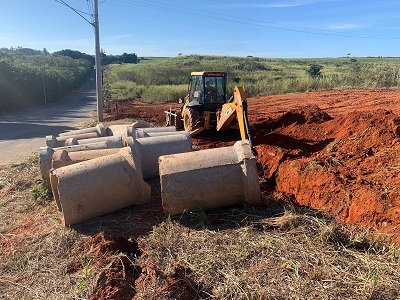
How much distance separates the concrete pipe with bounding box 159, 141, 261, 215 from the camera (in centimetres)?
512

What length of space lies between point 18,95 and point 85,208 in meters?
24.8

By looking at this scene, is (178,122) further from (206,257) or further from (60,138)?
(206,257)

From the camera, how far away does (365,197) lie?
16.9ft

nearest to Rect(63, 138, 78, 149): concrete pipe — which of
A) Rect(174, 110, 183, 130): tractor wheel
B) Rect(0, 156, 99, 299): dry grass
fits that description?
Rect(0, 156, 99, 299): dry grass

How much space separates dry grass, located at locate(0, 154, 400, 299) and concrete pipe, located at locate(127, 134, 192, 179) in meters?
1.35

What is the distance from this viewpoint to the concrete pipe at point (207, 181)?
512cm

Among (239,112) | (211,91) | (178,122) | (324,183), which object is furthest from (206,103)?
(324,183)

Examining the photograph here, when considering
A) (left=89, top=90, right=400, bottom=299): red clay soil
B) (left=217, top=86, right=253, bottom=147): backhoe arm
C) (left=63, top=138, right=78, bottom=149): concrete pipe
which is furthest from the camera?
(left=217, top=86, right=253, bottom=147): backhoe arm

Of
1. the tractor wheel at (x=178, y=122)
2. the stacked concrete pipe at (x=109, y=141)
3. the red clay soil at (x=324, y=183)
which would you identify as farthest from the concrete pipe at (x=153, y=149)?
the tractor wheel at (x=178, y=122)

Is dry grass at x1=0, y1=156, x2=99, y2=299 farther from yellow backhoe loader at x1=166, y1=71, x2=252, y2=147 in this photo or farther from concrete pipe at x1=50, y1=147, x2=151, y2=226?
yellow backhoe loader at x1=166, y1=71, x2=252, y2=147

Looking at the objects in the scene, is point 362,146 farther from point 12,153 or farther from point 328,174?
point 12,153

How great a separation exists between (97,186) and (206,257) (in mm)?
2098

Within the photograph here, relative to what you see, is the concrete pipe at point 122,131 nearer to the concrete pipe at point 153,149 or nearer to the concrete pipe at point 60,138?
the concrete pipe at point 60,138

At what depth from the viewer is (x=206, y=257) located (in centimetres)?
417
